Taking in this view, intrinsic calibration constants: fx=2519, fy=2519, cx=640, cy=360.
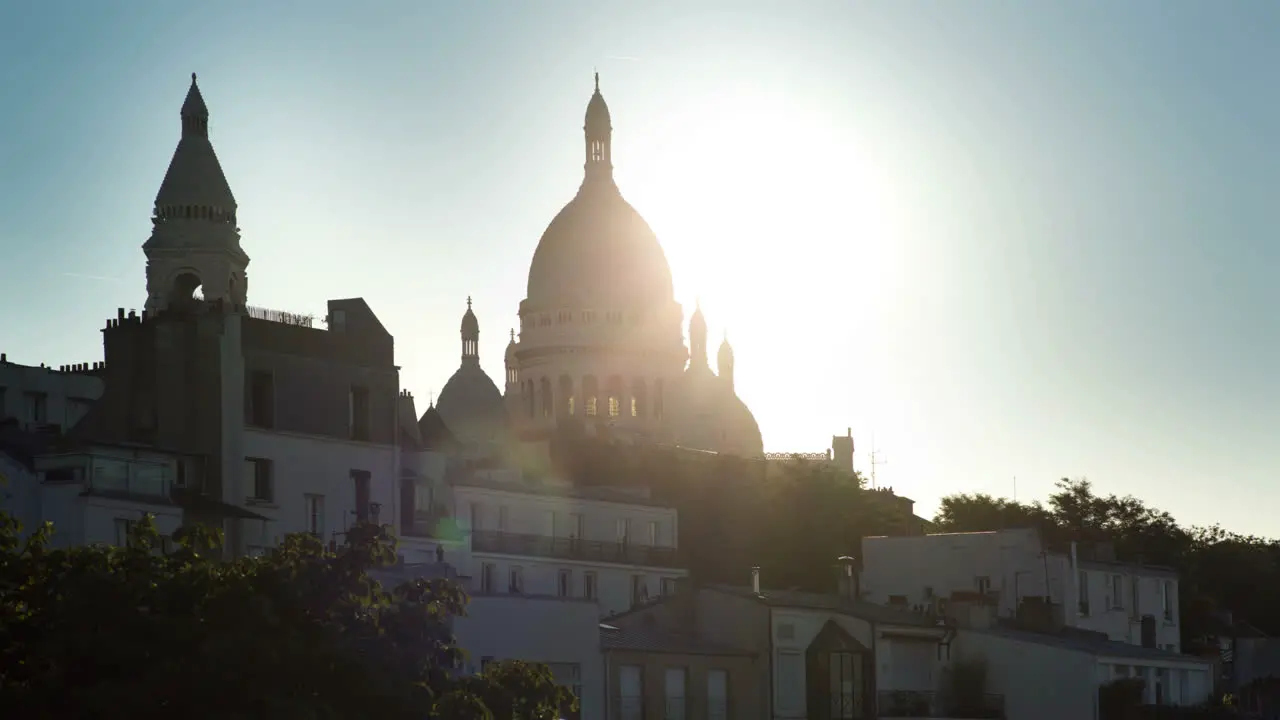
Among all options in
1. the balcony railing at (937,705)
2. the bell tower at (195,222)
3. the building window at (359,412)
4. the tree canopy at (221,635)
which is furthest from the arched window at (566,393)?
the tree canopy at (221,635)

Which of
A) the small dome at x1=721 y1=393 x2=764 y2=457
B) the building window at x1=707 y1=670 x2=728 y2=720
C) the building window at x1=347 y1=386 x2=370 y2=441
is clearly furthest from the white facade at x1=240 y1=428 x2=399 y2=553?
the small dome at x1=721 y1=393 x2=764 y2=457

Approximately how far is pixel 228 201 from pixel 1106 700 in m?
78.3

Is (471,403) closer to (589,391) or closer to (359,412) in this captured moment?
(589,391)

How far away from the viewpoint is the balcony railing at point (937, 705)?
67125 mm

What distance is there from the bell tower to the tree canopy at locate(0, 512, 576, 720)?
95.2m

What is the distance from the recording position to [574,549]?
91.4m

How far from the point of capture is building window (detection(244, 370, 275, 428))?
67.4 m

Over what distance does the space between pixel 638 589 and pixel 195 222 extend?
5128 centimetres

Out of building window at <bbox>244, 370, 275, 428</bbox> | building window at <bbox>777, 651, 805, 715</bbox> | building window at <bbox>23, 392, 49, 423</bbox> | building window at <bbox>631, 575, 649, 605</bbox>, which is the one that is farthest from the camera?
building window at <bbox>631, 575, 649, 605</bbox>

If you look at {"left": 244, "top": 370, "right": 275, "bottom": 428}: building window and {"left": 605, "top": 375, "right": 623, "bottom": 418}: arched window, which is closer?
{"left": 244, "top": 370, "right": 275, "bottom": 428}: building window

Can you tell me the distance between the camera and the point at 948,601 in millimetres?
73875

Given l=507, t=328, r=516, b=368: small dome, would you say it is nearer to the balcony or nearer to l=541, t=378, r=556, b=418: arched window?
l=541, t=378, r=556, b=418: arched window

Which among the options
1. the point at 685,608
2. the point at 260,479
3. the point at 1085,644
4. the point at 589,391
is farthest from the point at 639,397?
the point at 685,608

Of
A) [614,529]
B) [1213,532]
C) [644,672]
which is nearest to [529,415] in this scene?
[1213,532]
